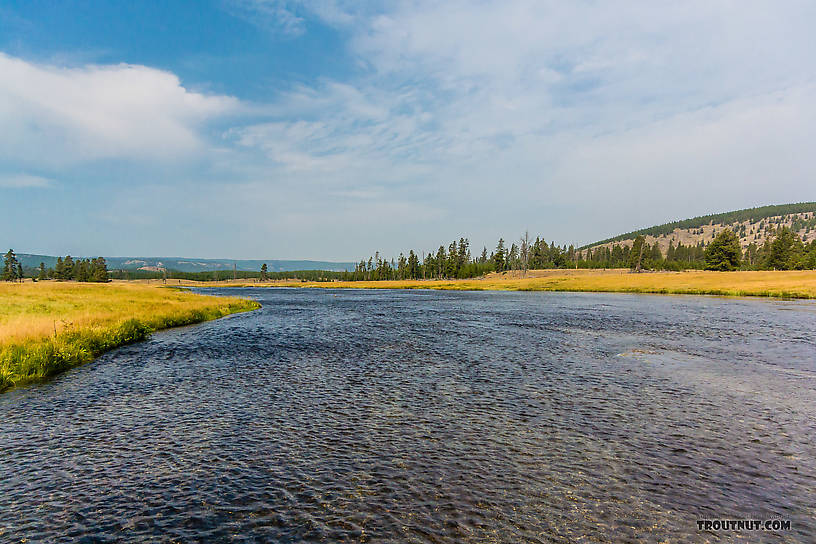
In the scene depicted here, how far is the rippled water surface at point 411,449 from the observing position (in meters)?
9.23

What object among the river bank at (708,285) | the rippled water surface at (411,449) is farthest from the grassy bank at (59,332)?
the river bank at (708,285)

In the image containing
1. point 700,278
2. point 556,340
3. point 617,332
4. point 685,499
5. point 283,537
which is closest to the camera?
point 283,537

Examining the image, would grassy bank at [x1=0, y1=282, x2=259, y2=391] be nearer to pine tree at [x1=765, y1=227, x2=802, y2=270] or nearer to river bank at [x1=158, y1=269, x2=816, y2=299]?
river bank at [x1=158, y1=269, x2=816, y2=299]

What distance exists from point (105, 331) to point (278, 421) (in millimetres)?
22172

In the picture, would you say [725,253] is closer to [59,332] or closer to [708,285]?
[708,285]

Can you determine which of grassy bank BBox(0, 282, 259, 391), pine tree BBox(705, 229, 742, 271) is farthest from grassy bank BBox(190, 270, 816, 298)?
grassy bank BBox(0, 282, 259, 391)

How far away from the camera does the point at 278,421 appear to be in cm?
1550

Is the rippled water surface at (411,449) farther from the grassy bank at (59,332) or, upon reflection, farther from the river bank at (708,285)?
the river bank at (708,285)

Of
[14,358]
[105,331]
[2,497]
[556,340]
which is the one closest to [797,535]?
[2,497]

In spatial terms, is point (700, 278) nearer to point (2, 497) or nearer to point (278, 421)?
point (278, 421)

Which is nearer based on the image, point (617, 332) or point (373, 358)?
→ point (373, 358)

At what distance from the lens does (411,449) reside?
1299 centimetres

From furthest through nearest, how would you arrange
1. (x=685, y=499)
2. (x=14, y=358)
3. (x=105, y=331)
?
1. (x=105, y=331)
2. (x=14, y=358)
3. (x=685, y=499)

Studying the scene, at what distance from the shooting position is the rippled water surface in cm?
923
